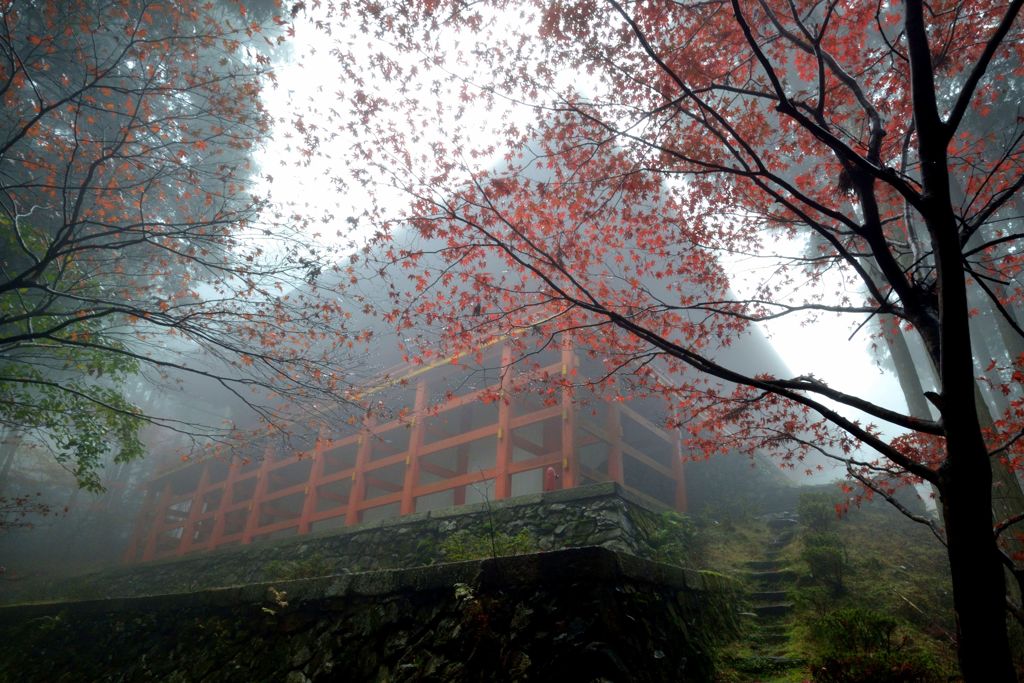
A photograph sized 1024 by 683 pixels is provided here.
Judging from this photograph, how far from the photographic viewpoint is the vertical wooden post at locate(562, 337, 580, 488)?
29.0 ft

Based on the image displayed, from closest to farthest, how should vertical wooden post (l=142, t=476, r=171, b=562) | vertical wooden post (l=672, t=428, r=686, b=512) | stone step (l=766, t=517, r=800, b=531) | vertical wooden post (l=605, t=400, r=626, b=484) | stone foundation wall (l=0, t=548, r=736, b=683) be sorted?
stone foundation wall (l=0, t=548, r=736, b=683), vertical wooden post (l=605, t=400, r=626, b=484), stone step (l=766, t=517, r=800, b=531), vertical wooden post (l=672, t=428, r=686, b=512), vertical wooden post (l=142, t=476, r=171, b=562)

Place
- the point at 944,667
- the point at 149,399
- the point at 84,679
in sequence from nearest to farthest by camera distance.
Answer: the point at 944,667
the point at 84,679
the point at 149,399

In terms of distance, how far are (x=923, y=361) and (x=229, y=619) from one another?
25622 mm

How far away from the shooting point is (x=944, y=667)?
4.69 meters

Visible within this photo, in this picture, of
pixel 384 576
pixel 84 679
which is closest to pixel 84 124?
pixel 84 679

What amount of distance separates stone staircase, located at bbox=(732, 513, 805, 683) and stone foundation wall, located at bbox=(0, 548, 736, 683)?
38cm

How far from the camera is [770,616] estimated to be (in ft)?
21.8

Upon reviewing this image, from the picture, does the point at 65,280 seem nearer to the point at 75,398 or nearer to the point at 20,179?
the point at 75,398

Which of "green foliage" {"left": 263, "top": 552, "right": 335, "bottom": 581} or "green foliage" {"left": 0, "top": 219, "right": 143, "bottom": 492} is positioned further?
"green foliage" {"left": 0, "top": 219, "right": 143, "bottom": 492}

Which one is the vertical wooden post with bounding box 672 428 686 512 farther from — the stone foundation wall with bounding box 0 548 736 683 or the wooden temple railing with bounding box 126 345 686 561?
the stone foundation wall with bounding box 0 548 736 683

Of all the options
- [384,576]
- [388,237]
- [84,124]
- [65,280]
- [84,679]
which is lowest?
[84,679]

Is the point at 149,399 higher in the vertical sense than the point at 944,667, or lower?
higher

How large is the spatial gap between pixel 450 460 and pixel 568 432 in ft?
15.0

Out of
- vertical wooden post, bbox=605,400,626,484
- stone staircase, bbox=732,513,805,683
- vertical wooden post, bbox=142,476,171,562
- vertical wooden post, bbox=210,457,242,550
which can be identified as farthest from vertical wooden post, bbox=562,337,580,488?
vertical wooden post, bbox=142,476,171,562
